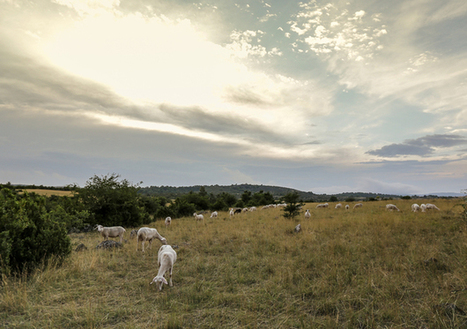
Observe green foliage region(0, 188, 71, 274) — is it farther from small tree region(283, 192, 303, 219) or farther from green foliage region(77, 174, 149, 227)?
small tree region(283, 192, 303, 219)

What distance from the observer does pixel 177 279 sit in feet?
24.4

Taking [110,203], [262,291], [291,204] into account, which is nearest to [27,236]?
[262,291]

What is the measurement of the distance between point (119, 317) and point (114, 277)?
297cm

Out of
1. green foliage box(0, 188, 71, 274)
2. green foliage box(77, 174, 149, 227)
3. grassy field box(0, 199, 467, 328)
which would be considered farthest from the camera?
green foliage box(77, 174, 149, 227)

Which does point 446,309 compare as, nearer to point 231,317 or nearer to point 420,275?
point 420,275

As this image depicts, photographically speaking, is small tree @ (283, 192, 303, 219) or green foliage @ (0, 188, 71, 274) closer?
green foliage @ (0, 188, 71, 274)

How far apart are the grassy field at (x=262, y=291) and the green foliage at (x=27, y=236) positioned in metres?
0.81

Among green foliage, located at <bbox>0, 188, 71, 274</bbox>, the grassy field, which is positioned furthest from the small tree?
green foliage, located at <bbox>0, 188, 71, 274</bbox>

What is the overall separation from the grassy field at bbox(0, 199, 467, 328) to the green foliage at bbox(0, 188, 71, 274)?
81 cm

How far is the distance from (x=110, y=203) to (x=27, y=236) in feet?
45.2

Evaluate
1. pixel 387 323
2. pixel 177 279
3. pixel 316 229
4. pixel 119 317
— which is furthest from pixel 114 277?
pixel 316 229

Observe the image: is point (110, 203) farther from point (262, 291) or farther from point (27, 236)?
point (262, 291)

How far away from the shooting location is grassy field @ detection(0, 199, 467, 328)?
478 cm

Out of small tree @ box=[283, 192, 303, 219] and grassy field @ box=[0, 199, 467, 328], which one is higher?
small tree @ box=[283, 192, 303, 219]
